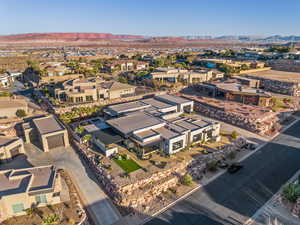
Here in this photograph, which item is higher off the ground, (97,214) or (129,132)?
(129,132)

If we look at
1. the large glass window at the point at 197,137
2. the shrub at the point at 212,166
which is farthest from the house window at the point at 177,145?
the shrub at the point at 212,166

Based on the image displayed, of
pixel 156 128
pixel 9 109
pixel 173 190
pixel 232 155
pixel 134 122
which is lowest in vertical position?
pixel 173 190

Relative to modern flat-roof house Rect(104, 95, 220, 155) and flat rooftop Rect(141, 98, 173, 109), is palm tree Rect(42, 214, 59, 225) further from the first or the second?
flat rooftop Rect(141, 98, 173, 109)

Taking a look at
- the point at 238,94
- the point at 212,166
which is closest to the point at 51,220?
the point at 212,166

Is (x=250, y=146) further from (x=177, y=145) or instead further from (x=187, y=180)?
(x=187, y=180)

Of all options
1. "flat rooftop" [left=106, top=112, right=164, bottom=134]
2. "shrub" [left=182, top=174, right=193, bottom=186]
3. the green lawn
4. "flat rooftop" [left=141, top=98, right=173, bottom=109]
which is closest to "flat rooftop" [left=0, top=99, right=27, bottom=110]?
"flat rooftop" [left=106, top=112, right=164, bottom=134]

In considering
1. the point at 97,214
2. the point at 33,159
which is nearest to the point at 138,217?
the point at 97,214

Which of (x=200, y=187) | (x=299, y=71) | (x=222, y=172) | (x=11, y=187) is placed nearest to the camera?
(x=11, y=187)

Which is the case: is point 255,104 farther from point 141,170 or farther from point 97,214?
point 97,214
